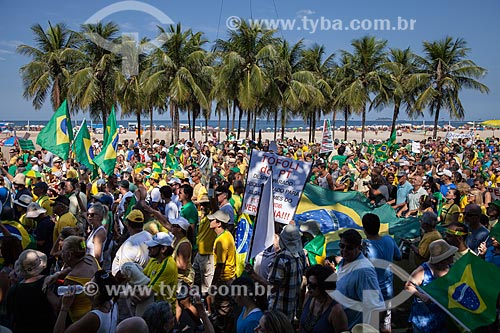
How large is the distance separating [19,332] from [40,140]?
6.43 meters

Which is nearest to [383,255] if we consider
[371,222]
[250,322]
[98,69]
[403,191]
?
[371,222]

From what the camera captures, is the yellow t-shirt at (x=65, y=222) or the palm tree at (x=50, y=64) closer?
the yellow t-shirt at (x=65, y=222)

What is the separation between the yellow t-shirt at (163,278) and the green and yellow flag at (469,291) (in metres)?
2.50

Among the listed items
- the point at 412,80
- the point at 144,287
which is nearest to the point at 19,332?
the point at 144,287

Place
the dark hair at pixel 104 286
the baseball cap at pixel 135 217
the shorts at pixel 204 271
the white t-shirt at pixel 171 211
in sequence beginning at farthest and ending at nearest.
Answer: the white t-shirt at pixel 171 211
the shorts at pixel 204 271
the baseball cap at pixel 135 217
the dark hair at pixel 104 286

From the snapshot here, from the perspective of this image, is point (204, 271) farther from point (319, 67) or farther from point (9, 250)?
point (319, 67)

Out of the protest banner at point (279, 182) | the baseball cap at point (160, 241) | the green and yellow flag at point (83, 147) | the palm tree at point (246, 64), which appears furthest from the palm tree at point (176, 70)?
the baseball cap at point (160, 241)

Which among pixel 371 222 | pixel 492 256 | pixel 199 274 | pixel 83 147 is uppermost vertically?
pixel 83 147

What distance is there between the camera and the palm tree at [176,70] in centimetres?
2745

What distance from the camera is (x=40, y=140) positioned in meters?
9.54

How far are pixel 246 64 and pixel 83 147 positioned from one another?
19240 mm

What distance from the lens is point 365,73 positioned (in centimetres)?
3447

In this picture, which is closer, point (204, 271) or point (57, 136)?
point (204, 271)

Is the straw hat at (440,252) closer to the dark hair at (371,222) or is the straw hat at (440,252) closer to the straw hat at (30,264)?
the dark hair at (371,222)
